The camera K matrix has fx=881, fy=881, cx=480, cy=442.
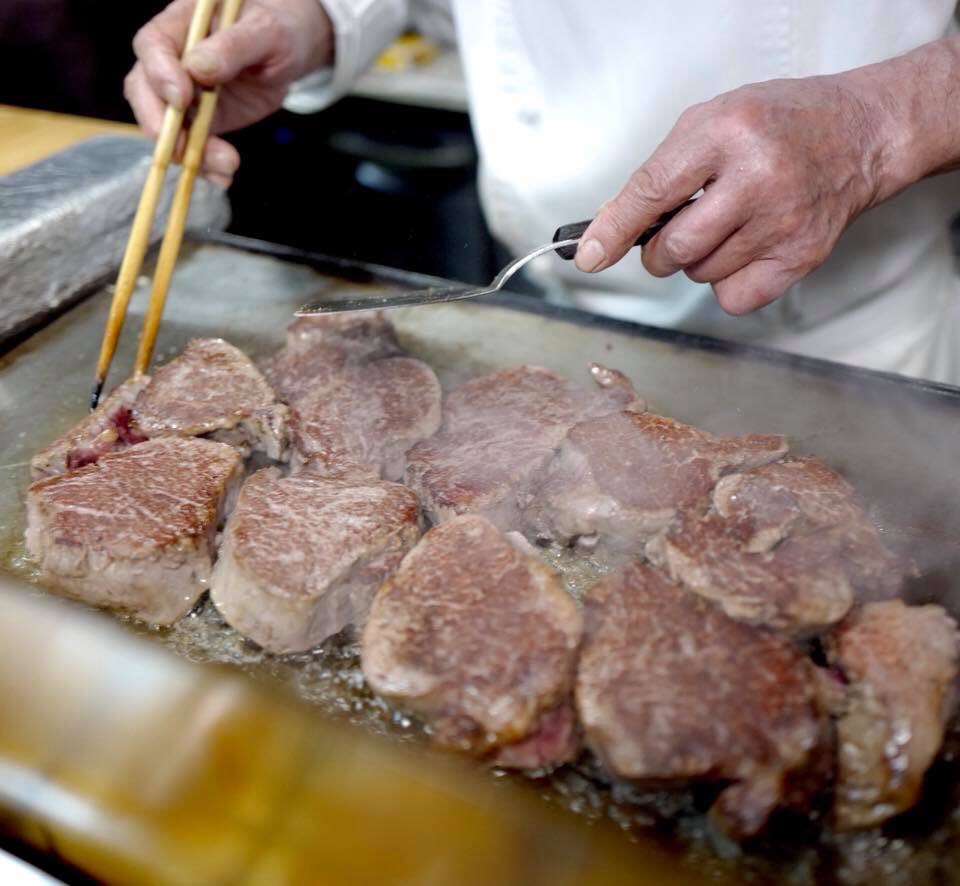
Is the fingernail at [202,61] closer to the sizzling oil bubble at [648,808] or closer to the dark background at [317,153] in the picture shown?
the sizzling oil bubble at [648,808]

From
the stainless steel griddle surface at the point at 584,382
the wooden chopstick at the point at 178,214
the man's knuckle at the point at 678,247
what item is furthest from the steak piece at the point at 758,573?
the wooden chopstick at the point at 178,214

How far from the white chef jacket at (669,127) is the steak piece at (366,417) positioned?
100 centimetres

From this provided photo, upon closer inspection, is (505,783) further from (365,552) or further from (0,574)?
(0,574)

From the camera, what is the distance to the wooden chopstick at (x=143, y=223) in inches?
96.9

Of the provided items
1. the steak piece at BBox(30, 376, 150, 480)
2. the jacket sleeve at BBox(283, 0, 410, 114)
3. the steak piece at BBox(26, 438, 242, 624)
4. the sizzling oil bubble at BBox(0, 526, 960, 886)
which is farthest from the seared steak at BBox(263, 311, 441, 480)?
the jacket sleeve at BBox(283, 0, 410, 114)

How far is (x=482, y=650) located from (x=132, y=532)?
802 mm

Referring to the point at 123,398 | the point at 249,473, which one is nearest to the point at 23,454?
the point at 123,398

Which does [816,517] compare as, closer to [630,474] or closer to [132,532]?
[630,474]

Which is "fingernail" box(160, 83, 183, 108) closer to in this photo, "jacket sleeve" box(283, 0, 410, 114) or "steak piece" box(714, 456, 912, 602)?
"jacket sleeve" box(283, 0, 410, 114)

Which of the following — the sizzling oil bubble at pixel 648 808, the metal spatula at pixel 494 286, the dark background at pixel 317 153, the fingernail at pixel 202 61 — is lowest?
the dark background at pixel 317 153

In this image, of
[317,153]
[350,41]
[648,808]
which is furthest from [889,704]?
[317,153]

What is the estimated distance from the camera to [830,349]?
2.93m

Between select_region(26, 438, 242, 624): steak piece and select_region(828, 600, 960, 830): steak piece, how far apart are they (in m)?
1.31

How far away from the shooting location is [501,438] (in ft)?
7.08
